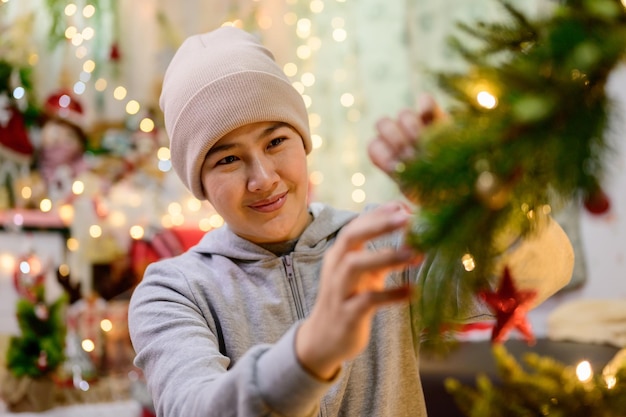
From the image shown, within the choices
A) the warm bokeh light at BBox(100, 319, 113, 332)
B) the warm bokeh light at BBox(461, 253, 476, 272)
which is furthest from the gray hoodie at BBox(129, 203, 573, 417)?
the warm bokeh light at BBox(100, 319, 113, 332)

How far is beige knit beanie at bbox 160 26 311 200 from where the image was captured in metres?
1.17

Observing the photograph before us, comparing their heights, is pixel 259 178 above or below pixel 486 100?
below

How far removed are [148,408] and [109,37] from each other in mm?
1763

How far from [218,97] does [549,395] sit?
28.5 inches

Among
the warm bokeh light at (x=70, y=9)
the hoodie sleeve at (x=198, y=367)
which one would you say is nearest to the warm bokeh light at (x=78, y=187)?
the warm bokeh light at (x=70, y=9)

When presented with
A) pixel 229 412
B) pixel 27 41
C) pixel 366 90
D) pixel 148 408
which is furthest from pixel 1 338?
pixel 229 412

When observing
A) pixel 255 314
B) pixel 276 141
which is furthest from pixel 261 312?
pixel 276 141

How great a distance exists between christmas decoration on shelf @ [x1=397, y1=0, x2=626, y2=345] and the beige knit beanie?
63 cm

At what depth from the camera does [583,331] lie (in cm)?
249

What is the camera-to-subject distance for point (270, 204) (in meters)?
1.16

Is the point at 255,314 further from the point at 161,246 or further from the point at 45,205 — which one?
the point at 45,205

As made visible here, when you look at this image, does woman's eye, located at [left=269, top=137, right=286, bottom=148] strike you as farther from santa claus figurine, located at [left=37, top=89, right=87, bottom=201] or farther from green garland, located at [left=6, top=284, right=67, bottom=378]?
santa claus figurine, located at [left=37, top=89, right=87, bottom=201]

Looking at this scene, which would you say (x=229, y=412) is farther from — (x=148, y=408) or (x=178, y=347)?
(x=148, y=408)

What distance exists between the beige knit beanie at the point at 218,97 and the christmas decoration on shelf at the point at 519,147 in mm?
627
